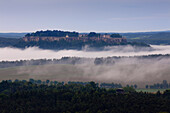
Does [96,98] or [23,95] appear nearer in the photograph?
[96,98]

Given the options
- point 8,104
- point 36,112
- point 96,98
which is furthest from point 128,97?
point 8,104

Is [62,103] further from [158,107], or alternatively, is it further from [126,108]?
[158,107]

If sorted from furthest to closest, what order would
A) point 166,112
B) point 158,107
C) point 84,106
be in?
point 84,106, point 158,107, point 166,112

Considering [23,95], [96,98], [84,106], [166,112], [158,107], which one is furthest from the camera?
[23,95]

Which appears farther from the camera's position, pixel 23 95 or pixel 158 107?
pixel 23 95

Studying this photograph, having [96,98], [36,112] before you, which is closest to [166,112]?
[96,98]

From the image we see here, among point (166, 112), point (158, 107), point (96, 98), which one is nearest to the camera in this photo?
point (166, 112)

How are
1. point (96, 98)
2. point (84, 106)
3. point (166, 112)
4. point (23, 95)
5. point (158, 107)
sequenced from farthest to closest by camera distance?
point (23, 95)
point (96, 98)
point (84, 106)
point (158, 107)
point (166, 112)

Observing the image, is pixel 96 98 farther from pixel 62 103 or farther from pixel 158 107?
pixel 158 107
